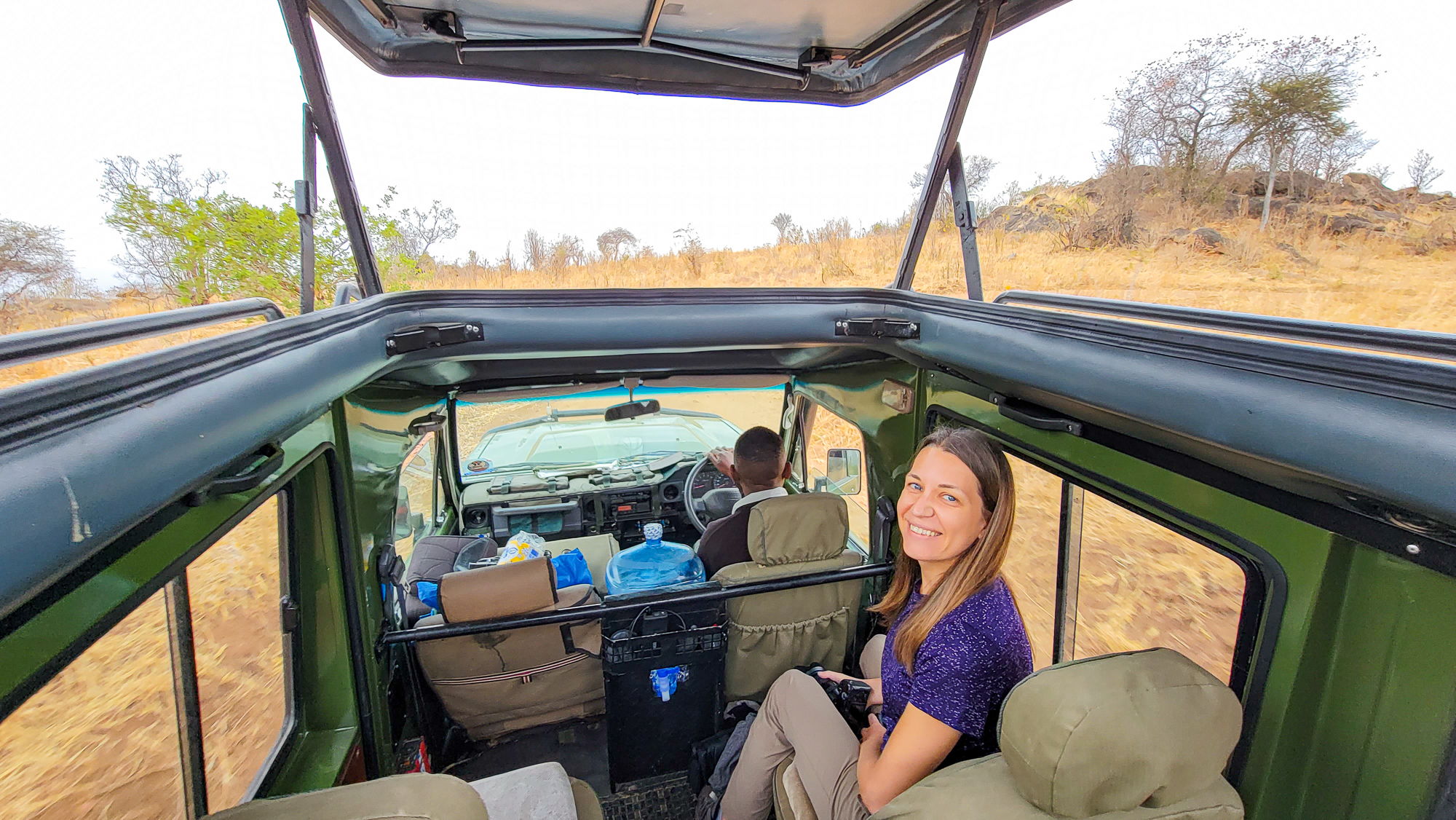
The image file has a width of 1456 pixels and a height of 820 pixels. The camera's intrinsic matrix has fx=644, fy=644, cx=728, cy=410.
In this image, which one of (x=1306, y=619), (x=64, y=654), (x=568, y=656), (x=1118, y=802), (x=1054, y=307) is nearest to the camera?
(x=64, y=654)

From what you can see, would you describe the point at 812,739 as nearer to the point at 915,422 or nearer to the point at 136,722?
the point at 915,422

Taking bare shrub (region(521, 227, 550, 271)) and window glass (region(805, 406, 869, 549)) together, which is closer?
bare shrub (region(521, 227, 550, 271))

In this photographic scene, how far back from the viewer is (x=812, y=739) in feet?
7.35

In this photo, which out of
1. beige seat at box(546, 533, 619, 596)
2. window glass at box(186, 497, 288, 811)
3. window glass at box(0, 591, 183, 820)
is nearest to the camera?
window glass at box(0, 591, 183, 820)

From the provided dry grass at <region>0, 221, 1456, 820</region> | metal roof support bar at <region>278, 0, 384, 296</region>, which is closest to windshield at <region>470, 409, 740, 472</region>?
dry grass at <region>0, 221, 1456, 820</region>

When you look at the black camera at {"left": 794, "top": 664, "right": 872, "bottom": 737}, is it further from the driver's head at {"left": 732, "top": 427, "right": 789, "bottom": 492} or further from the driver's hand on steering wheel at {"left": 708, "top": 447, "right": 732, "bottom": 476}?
the driver's hand on steering wheel at {"left": 708, "top": 447, "right": 732, "bottom": 476}

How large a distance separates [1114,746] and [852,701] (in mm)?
1444

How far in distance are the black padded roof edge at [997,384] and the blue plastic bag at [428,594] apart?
4.46 ft

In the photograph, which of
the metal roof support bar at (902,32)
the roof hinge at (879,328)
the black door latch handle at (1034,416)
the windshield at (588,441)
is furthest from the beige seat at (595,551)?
the metal roof support bar at (902,32)

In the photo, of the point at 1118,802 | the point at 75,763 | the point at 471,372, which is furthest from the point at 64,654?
the point at 471,372

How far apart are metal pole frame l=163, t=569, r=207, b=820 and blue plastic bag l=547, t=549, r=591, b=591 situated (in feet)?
5.73

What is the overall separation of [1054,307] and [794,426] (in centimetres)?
277

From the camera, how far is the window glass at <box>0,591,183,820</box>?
0.94 metres

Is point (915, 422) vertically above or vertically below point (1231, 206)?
below
